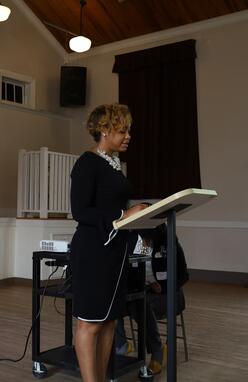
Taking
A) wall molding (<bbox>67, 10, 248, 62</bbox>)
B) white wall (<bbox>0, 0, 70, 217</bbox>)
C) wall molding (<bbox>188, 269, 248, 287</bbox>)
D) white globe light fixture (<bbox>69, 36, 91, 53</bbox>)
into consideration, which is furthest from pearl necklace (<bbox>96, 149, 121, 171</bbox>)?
white wall (<bbox>0, 0, 70, 217</bbox>)

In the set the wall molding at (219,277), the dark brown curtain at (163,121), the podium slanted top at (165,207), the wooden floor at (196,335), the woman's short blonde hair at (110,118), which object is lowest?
the wooden floor at (196,335)

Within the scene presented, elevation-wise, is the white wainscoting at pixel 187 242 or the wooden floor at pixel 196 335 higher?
the white wainscoting at pixel 187 242

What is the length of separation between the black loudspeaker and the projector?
19.9ft

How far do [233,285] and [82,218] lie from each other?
5.30m

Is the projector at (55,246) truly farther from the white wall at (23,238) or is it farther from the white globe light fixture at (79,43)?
the white globe light fixture at (79,43)

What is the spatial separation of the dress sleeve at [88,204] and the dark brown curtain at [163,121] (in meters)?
5.48

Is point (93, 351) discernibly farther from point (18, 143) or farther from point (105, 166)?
point (18, 143)

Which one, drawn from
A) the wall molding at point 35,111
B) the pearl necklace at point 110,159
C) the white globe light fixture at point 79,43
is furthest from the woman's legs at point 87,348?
the wall molding at point 35,111

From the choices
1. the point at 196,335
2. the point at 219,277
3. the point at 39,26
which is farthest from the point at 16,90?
the point at 196,335

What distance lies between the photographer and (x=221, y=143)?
729 cm

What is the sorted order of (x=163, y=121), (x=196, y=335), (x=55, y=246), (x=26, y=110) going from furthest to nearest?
1. (x=26, y=110)
2. (x=163, y=121)
3. (x=196, y=335)
4. (x=55, y=246)

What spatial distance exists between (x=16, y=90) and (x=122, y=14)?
211 centimetres

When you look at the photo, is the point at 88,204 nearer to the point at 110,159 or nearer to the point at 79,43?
the point at 110,159

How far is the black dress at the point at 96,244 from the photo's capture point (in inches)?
79.0
